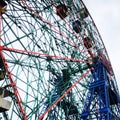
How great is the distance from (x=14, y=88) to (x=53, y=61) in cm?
861

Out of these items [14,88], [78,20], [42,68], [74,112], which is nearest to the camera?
[14,88]

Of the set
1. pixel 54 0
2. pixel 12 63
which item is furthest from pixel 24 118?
A: pixel 54 0

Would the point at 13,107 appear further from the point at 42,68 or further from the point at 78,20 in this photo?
the point at 78,20

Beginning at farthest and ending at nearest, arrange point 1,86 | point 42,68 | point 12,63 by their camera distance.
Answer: point 42,68, point 12,63, point 1,86

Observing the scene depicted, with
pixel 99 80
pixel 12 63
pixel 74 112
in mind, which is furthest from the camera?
pixel 74 112

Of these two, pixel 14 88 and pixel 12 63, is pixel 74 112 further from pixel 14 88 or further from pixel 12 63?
pixel 14 88

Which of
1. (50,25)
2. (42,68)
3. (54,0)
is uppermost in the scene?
(54,0)

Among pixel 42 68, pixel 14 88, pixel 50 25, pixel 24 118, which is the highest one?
pixel 50 25

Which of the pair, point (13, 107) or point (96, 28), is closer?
point (13, 107)

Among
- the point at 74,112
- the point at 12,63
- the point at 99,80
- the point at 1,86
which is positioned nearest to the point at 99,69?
the point at 99,80

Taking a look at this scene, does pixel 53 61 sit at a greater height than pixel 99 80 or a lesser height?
greater

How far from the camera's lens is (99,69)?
29328 mm

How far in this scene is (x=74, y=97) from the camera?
2969 centimetres

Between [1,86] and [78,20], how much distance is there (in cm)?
1343
